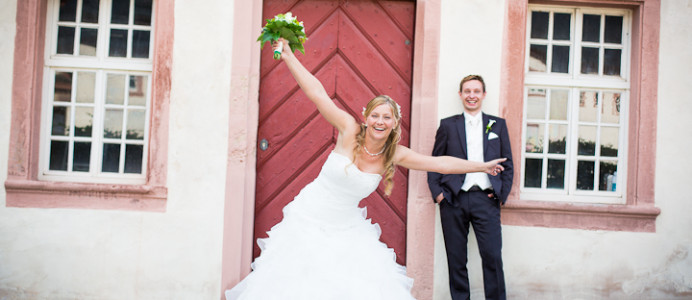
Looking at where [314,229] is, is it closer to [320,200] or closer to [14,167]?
[320,200]

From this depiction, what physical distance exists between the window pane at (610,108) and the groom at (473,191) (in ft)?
4.08

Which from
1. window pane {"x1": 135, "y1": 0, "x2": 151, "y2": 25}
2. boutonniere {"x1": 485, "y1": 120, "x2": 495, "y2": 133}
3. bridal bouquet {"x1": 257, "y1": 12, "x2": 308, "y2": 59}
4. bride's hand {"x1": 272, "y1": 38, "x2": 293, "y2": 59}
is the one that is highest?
window pane {"x1": 135, "y1": 0, "x2": 151, "y2": 25}

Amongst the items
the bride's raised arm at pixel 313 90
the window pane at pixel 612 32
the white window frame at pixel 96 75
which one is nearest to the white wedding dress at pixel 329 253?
the bride's raised arm at pixel 313 90

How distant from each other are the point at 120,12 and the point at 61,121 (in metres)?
1.19

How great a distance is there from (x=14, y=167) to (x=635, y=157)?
225 inches

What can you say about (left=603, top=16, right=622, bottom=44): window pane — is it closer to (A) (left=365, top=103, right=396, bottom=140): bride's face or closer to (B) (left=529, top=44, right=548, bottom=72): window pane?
(B) (left=529, top=44, right=548, bottom=72): window pane

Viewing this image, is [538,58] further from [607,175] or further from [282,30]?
[282,30]

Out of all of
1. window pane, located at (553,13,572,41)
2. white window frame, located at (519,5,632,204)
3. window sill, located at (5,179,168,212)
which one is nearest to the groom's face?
white window frame, located at (519,5,632,204)

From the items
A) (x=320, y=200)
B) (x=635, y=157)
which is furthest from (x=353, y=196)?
(x=635, y=157)

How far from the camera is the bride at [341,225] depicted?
300 centimetres

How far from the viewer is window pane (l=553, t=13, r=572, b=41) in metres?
4.64

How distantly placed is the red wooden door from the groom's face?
0.60 metres

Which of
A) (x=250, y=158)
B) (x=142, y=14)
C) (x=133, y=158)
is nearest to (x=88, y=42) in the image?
(x=142, y=14)

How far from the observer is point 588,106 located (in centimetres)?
464
